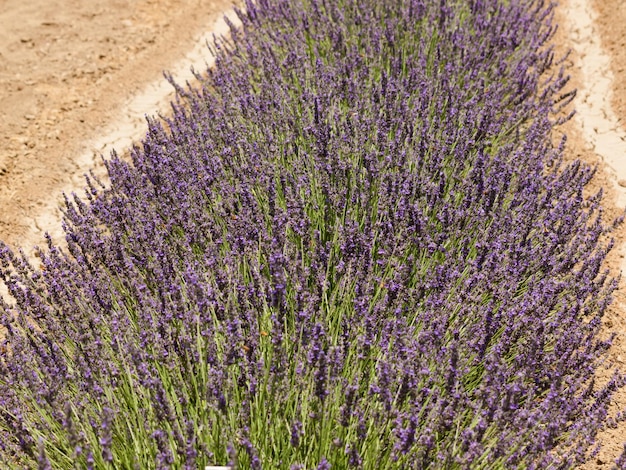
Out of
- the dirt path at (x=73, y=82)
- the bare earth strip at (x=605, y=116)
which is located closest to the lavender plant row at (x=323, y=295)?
the bare earth strip at (x=605, y=116)

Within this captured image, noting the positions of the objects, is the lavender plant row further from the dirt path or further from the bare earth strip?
the dirt path

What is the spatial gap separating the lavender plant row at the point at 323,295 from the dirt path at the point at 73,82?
1.42 metres

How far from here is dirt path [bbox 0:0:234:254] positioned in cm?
465

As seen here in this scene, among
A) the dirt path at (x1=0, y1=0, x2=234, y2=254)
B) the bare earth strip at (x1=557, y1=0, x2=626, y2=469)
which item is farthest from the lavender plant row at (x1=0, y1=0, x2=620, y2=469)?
the dirt path at (x1=0, y1=0, x2=234, y2=254)

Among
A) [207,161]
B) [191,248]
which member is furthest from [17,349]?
[207,161]

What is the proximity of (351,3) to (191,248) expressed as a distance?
3.31 metres

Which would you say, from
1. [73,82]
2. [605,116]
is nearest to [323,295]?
[605,116]

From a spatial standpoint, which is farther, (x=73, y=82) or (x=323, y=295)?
(x=73, y=82)

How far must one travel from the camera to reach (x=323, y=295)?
8.18 feet

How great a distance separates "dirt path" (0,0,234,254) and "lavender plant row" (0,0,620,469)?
1421mm

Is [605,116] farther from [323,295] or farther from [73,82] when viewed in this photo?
[73,82]

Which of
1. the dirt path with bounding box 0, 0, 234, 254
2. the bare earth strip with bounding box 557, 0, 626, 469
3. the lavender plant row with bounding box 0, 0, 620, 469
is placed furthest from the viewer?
the dirt path with bounding box 0, 0, 234, 254

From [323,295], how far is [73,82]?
15.1 ft

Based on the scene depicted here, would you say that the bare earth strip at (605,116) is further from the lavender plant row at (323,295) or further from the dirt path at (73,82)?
the dirt path at (73,82)
